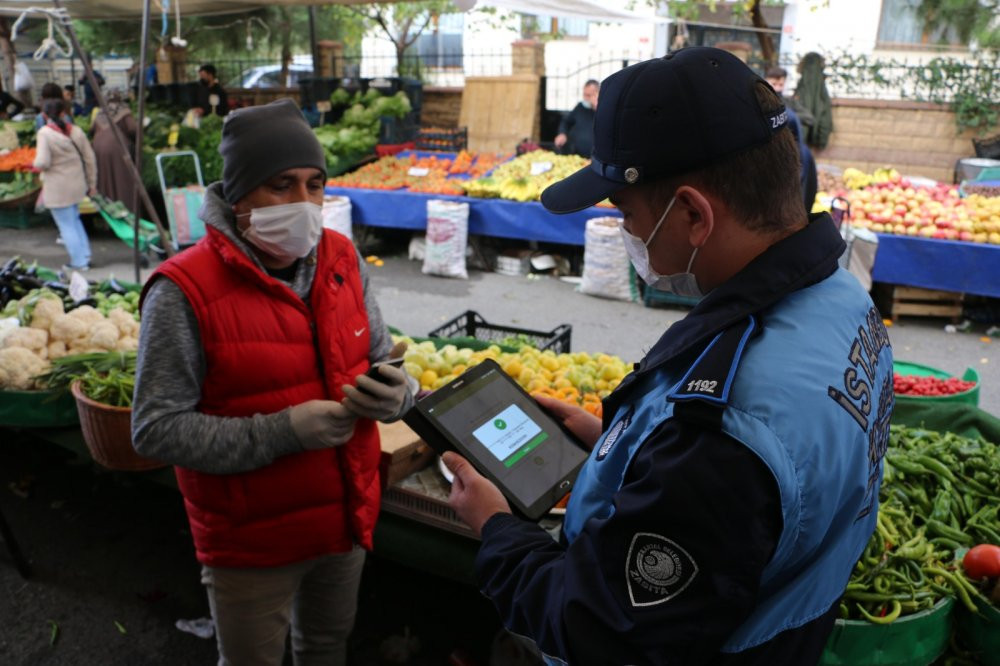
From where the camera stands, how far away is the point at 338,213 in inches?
363

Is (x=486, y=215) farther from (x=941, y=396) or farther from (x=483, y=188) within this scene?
(x=941, y=396)

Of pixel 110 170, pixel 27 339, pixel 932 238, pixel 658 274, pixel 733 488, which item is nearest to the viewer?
pixel 733 488

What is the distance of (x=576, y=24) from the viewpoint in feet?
85.1

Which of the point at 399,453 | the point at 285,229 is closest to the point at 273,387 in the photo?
the point at 285,229

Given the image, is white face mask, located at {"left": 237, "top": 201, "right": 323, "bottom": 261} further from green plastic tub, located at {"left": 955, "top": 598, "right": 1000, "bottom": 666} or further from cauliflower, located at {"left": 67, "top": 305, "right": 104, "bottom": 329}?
cauliflower, located at {"left": 67, "top": 305, "right": 104, "bottom": 329}

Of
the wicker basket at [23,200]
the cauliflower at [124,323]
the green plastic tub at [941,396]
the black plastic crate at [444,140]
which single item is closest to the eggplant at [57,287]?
the cauliflower at [124,323]

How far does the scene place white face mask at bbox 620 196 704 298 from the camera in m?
1.29

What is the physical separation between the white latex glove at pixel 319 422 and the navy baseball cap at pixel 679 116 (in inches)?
43.1

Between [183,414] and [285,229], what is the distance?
566mm

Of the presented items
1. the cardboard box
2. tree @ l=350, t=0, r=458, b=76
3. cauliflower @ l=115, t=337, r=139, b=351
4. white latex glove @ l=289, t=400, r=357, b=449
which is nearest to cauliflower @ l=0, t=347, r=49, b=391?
cauliflower @ l=115, t=337, r=139, b=351

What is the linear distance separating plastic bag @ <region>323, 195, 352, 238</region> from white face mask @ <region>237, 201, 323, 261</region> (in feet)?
23.4

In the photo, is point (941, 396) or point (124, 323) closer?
point (941, 396)

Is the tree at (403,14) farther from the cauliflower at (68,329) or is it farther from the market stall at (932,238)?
the cauliflower at (68,329)

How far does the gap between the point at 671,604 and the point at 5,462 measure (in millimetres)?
5378
